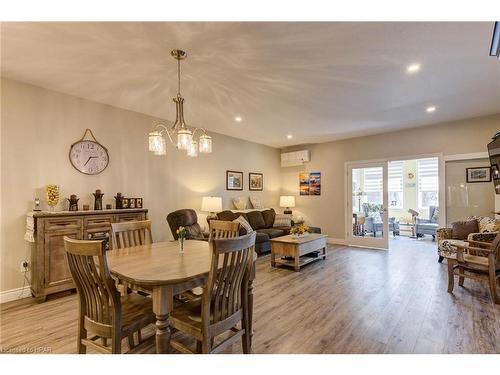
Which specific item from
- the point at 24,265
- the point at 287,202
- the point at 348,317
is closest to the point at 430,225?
the point at 287,202

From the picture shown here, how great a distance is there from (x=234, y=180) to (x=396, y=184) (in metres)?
6.02

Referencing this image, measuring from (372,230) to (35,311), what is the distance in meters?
6.25

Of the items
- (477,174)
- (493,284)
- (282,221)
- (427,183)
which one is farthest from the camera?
(427,183)

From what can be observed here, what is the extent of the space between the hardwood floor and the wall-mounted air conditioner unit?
3754 millimetres

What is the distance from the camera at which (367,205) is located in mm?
6227

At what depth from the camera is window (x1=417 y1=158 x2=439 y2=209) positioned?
8071 millimetres

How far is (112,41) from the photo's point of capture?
7.68 ft

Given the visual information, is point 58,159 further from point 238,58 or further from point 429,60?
point 429,60

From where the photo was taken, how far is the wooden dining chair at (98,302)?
1562 mm

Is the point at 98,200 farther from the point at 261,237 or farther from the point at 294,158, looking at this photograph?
the point at 294,158

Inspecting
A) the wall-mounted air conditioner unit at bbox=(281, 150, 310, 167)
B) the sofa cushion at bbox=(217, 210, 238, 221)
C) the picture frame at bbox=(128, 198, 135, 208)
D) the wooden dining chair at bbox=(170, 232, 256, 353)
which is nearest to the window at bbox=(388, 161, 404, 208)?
the wall-mounted air conditioner unit at bbox=(281, 150, 310, 167)

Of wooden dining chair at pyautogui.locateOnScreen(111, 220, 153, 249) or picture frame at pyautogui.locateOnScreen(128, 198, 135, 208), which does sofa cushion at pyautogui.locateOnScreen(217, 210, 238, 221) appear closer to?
picture frame at pyautogui.locateOnScreen(128, 198, 135, 208)

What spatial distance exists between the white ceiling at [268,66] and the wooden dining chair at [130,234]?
1.72 meters

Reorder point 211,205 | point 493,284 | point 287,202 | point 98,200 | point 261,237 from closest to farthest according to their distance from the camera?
point 493,284, point 98,200, point 211,205, point 261,237, point 287,202
